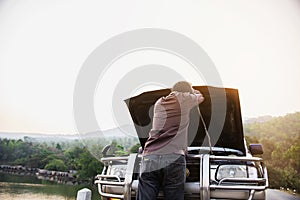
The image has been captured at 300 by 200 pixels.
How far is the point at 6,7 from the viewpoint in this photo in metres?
7.51

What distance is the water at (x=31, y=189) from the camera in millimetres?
8234

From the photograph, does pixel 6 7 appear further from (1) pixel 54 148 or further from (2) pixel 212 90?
(2) pixel 212 90

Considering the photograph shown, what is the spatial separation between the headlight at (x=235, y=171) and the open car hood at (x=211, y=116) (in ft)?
1.88

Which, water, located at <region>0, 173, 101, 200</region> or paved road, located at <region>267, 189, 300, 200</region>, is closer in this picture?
water, located at <region>0, 173, 101, 200</region>

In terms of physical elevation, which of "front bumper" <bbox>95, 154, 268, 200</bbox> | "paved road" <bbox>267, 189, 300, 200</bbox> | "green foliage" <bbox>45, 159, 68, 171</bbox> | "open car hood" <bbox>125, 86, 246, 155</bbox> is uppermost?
"open car hood" <bbox>125, 86, 246, 155</bbox>

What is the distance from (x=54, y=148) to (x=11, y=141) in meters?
1.55

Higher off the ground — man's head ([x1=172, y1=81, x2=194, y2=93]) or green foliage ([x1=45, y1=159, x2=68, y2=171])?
man's head ([x1=172, y1=81, x2=194, y2=93])

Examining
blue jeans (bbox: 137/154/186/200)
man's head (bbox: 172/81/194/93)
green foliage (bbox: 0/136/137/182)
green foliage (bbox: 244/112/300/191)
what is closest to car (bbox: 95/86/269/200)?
blue jeans (bbox: 137/154/186/200)

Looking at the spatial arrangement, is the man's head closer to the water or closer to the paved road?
the water

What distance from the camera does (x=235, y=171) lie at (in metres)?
3.82

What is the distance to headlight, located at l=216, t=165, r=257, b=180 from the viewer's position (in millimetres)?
3773

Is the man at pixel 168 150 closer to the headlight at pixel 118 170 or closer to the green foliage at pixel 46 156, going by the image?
the headlight at pixel 118 170

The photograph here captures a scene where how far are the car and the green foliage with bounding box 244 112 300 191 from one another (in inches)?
215

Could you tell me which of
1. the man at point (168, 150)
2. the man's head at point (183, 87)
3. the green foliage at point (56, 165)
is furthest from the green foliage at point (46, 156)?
the man's head at point (183, 87)
